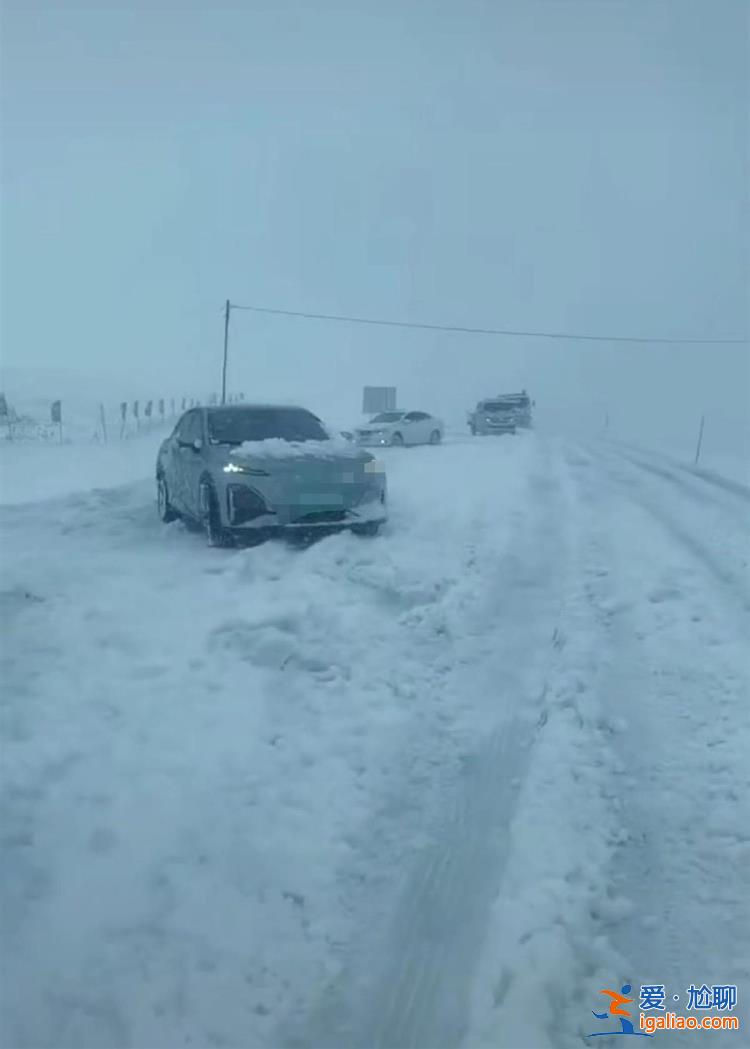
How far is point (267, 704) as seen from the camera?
5254mm

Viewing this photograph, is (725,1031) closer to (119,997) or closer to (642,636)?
(119,997)

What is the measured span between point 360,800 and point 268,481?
501 cm

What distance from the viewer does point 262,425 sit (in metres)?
10.5

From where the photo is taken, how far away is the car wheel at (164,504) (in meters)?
11.1

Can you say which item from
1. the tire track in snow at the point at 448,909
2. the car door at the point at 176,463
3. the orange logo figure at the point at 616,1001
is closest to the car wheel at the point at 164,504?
the car door at the point at 176,463

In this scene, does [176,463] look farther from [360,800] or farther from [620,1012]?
[620,1012]

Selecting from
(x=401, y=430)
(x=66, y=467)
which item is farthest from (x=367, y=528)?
(x=401, y=430)

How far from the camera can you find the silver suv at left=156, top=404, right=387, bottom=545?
29.2 feet

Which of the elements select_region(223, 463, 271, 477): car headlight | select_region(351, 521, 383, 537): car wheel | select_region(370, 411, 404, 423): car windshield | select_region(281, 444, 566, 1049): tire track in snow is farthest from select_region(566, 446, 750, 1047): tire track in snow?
select_region(370, 411, 404, 423): car windshield

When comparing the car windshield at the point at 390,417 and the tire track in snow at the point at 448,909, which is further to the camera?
the car windshield at the point at 390,417

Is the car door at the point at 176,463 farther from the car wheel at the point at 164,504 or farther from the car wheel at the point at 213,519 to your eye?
the car wheel at the point at 213,519

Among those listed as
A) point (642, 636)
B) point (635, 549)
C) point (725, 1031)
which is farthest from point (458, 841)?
point (635, 549)

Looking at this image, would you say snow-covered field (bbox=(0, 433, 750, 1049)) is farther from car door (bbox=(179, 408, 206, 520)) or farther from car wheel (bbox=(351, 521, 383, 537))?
car door (bbox=(179, 408, 206, 520))

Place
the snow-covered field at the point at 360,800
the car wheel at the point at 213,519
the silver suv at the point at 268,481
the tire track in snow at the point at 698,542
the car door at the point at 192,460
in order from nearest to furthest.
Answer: the snow-covered field at the point at 360,800
the tire track in snow at the point at 698,542
the silver suv at the point at 268,481
the car wheel at the point at 213,519
the car door at the point at 192,460
